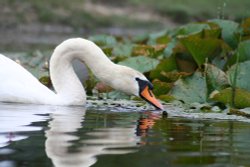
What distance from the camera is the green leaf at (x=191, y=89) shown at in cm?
929

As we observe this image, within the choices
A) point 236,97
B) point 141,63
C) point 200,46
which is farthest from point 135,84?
point 141,63

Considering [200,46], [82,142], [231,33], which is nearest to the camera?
[82,142]

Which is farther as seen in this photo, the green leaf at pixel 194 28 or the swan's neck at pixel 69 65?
Result: the green leaf at pixel 194 28

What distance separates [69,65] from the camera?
9414mm

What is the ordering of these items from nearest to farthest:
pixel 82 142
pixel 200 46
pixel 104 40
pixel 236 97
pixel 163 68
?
pixel 82 142
pixel 236 97
pixel 200 46
pixel 163 68
pixel 104 40

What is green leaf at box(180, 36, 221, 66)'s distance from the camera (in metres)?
10.3

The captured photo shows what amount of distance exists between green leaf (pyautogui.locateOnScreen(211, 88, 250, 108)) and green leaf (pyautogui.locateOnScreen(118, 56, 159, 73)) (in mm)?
2200

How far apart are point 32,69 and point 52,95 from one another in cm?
244

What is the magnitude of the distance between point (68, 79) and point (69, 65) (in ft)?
0.59

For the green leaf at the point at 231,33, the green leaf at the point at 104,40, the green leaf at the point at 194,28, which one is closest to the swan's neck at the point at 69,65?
the green leaf at the point at 231,33

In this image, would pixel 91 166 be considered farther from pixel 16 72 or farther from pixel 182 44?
pixel 182 44

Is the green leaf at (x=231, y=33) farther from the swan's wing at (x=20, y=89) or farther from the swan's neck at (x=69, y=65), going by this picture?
the swan's wing at (x=20, y=89)

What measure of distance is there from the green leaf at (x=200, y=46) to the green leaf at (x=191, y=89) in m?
0.91

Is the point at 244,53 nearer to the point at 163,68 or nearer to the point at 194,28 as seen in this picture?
the point at 163,68
